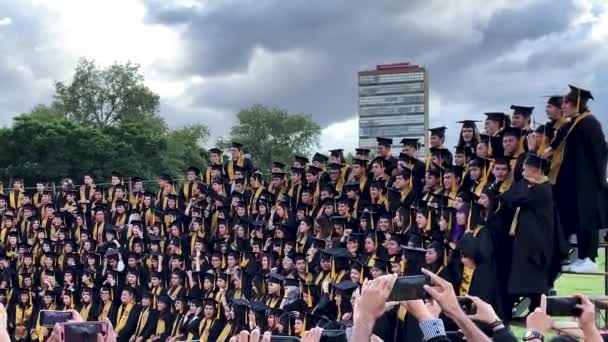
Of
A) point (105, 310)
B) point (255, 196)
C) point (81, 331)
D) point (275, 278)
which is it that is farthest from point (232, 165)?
point (81, 331)

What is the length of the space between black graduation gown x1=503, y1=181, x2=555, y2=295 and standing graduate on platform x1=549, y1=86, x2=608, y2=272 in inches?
14.7

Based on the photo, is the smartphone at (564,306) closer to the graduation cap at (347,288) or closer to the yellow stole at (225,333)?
the graduation cap at (347,288)

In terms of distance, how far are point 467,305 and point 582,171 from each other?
3.79 m

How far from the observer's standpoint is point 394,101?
41938 mm

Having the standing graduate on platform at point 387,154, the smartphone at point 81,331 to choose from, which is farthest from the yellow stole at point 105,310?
the smartphone at point 81,331

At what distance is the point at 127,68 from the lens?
35719mm

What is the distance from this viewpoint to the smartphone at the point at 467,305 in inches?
99.7

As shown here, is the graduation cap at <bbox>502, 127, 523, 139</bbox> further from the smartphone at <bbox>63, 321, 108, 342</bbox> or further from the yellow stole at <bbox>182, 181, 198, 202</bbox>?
the yellow stole at <bbox>182, 181, 198, 202</bbox>

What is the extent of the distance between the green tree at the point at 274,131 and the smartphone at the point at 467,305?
1431 inches

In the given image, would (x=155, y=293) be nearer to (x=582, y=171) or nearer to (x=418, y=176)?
(x=418, y=176)

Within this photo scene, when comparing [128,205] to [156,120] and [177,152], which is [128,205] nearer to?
[177,152]

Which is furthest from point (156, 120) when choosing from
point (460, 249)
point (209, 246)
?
point (460, 249)

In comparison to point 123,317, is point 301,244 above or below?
above

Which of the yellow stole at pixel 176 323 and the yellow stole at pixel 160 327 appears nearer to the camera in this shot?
the yellow stole at pixel 176 323
